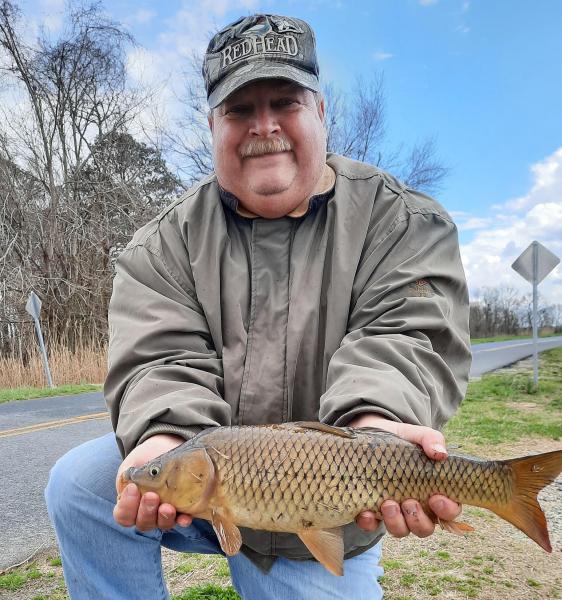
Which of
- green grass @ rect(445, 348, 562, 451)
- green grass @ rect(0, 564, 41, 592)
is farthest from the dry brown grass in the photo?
green grass @ rect(0, 564, 41, 592)

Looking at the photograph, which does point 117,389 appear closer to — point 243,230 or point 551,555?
point 243,230

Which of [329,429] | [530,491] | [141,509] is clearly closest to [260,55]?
[329,429]

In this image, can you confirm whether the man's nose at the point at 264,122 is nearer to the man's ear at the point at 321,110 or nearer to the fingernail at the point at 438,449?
the man's ear at the point at 321,110

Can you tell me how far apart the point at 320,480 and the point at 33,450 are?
444 centimetres

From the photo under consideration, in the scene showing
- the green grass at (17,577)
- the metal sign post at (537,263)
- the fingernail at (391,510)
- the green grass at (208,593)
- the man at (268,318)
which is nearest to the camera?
the fingernail at (391,510)

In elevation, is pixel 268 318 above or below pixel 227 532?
above

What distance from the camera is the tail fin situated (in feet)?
5.77

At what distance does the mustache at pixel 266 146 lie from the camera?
2.26 metres

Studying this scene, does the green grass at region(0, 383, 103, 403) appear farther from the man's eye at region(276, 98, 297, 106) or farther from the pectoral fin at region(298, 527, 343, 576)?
the pectoral fin at region(298, 527, 343, 576)

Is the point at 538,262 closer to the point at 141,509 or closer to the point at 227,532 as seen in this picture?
the point at 227,532

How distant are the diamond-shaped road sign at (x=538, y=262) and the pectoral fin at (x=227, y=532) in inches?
406

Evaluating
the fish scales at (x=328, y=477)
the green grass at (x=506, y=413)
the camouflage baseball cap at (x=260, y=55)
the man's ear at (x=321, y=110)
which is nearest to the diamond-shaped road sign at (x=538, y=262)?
the green grass at (x=506, y=413)

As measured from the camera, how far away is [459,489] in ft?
5.79

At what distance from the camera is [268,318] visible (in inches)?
85.7
